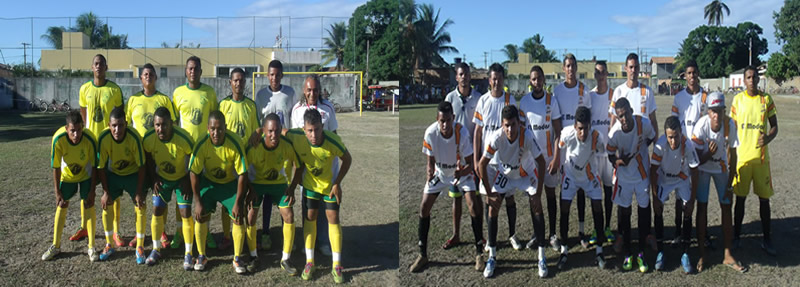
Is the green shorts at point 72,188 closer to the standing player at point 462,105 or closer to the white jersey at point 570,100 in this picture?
the standing player at point 462,105

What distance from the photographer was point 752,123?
606 centimetres

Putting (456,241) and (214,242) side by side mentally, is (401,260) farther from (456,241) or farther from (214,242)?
(214,242)

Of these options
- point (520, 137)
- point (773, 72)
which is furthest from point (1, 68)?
point (773, 72)

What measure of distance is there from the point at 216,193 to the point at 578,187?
141 inches

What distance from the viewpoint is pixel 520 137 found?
5.36 meters

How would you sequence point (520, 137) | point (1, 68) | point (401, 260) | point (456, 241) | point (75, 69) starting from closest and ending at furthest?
point (520, 137), point (401, 260), point (456, 241), point (1, 68), point (75, 69)

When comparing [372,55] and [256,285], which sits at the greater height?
[372,55]

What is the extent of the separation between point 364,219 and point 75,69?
4163cm

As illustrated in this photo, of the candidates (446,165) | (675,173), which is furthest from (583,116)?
(446,165)

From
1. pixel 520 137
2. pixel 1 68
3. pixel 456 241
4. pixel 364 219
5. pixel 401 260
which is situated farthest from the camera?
pixel 1 68

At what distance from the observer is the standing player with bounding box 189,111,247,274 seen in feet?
17.1

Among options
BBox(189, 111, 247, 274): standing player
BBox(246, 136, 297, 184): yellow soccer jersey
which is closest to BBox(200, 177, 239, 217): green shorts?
BBox(189, 111, 247, 274): standing player

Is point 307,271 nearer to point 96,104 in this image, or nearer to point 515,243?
point 515,243

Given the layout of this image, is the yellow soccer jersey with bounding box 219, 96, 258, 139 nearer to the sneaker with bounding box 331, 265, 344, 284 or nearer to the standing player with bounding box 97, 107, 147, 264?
the standing player with bounding box 97, 107, 147, 264
